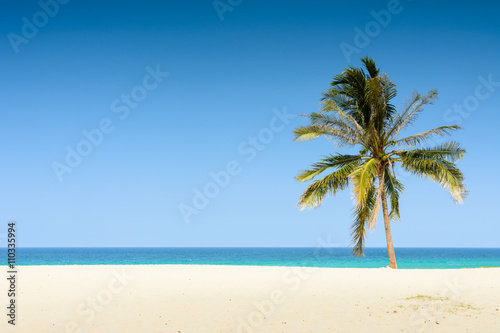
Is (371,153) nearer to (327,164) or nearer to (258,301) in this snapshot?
(327,164)

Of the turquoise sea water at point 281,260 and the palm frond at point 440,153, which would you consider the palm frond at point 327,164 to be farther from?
the turquoise sea water at point 281,260

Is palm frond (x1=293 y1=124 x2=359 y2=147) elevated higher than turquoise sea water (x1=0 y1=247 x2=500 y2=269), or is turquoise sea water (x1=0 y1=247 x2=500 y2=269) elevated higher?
palm frond (x1=293 y1=124 x2=359 y2=147)

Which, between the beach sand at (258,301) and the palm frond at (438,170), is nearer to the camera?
the beach sand at (258,301)

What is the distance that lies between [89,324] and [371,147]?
45.6ft

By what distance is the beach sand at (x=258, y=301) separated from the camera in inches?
321

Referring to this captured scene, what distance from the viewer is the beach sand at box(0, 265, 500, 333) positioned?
8.16 metres

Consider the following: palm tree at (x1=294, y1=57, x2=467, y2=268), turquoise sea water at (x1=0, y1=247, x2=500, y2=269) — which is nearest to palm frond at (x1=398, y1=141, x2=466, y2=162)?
palm tree at (x1=294, y1=57, x2=467, y2=268)

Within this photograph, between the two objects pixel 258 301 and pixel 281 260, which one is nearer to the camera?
pixel 258 301

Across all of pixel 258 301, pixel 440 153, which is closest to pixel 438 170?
pixel 440 153

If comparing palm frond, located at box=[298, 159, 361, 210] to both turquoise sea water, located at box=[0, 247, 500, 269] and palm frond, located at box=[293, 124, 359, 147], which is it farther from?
turquoise sea water, located at box=[0, 247, 500, 269]

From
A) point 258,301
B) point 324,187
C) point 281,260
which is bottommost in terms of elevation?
point 281,260

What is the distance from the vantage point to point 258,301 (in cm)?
1050

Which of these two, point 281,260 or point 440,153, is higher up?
point 440,153

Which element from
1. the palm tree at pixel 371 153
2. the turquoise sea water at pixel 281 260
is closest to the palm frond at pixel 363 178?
the palm tree at pixel 371 153
